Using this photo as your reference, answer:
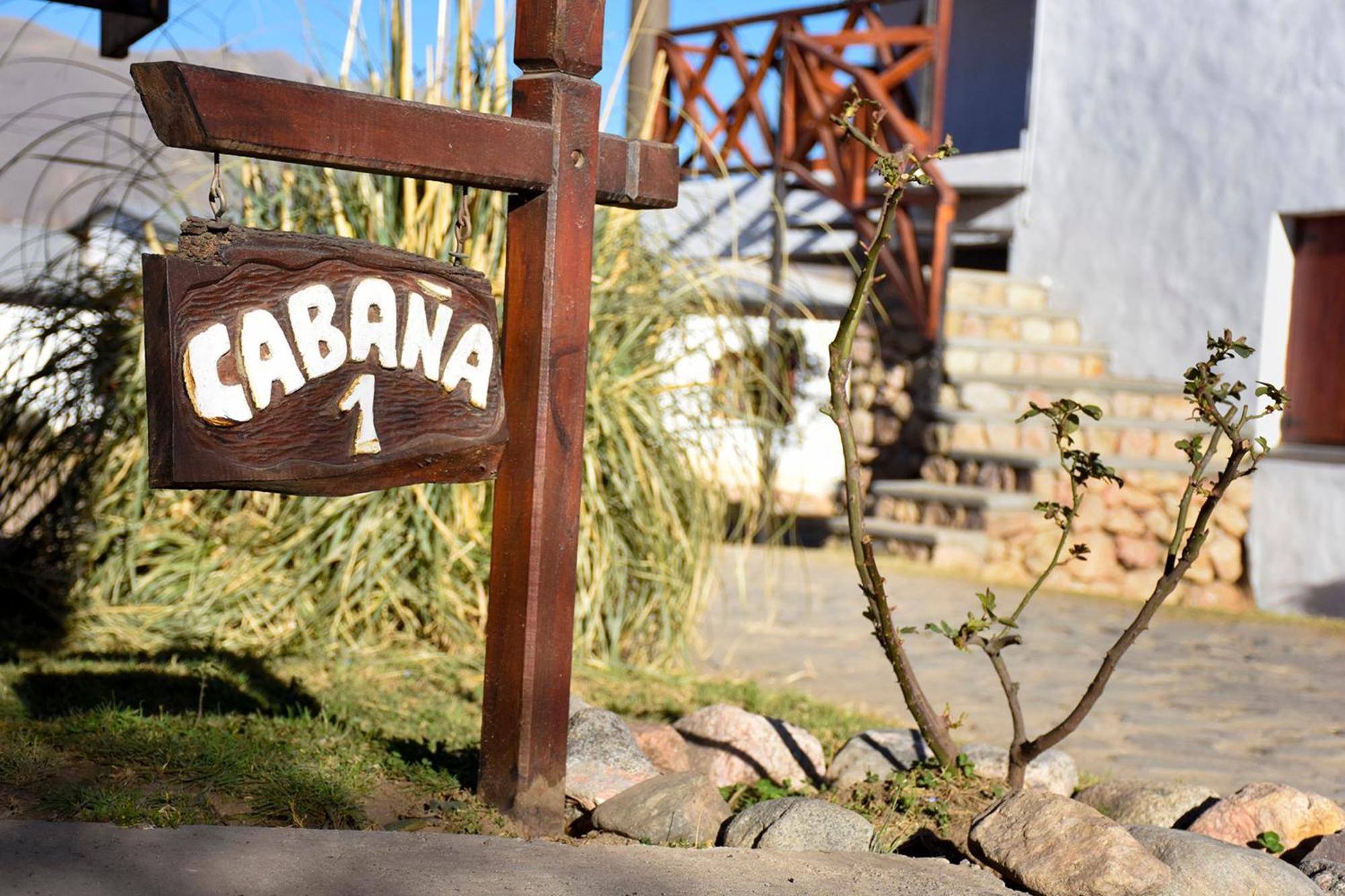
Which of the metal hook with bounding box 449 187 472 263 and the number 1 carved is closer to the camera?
the number 1 carved

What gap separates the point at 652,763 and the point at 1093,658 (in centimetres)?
285

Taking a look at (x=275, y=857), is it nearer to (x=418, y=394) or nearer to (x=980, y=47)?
(x=418, y=394)

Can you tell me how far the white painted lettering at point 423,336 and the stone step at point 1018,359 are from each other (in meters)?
6.10

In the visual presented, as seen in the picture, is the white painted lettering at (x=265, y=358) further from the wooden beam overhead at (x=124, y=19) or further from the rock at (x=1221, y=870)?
the wooden beam overhead at (x=124, y=19)

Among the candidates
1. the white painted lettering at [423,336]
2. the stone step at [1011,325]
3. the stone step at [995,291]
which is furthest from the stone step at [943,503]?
the white painted lettering at [423,336]

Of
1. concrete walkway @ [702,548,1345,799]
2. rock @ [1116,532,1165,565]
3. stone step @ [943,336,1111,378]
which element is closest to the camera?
concrete walkway @ [702,548,1345,799]

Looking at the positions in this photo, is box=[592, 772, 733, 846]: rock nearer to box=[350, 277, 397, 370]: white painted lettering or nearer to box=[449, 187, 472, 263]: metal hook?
box=[350, 277, 397, 370]: white painted lettering

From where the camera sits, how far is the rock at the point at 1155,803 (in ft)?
10.3

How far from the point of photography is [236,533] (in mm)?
4406

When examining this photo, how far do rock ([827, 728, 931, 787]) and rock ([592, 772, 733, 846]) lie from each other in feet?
1.52

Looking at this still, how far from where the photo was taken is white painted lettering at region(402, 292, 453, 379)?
2594 mm

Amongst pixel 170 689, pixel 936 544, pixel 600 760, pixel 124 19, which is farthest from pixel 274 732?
pixel 936 544

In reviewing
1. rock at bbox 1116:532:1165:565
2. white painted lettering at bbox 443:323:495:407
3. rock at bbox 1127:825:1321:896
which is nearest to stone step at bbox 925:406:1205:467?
rock at bbox 1116:532:1165:565

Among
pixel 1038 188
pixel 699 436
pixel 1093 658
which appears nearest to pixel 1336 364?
pixel 1038 188
